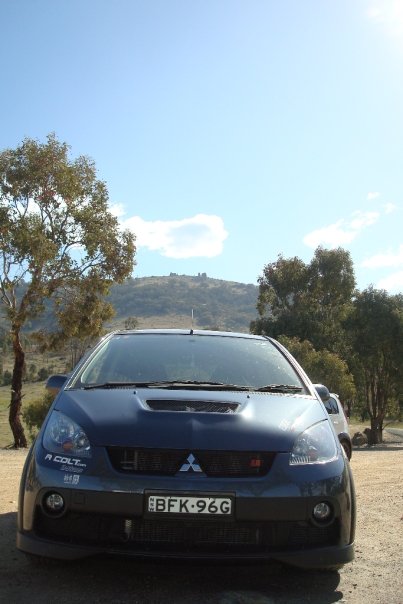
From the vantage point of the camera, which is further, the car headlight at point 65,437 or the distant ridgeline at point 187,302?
the distant ridgeline at point 187,302

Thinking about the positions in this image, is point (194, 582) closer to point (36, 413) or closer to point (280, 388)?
point (280, 388)

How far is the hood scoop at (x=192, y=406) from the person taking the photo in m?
3.68

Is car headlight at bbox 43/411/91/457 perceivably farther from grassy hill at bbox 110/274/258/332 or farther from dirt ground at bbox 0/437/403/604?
A: grassy hill at bbox 110/274/258/332

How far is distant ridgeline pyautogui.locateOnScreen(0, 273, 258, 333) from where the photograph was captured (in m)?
145

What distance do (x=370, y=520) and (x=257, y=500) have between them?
2.79 meters

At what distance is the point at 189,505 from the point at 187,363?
1.55 m

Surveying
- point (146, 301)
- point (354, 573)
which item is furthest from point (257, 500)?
point (146, 301)

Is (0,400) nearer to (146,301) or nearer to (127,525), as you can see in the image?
(146,301)

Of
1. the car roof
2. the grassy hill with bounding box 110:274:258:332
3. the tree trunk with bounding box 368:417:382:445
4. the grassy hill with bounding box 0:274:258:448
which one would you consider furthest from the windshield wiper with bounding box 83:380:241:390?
the grassy hill with bounding box 110:274:258:332

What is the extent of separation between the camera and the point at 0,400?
87562 mm

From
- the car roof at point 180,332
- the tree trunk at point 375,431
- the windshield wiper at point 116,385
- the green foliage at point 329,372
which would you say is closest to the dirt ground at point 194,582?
the windshield wiper at point 116,385

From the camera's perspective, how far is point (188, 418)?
3.55 meters

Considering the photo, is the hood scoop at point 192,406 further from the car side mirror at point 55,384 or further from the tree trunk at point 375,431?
the tree trunk at point 375,431

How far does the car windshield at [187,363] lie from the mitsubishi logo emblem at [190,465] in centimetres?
85
